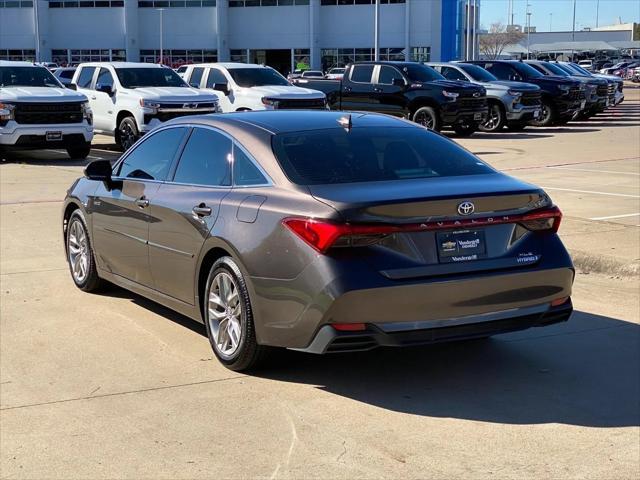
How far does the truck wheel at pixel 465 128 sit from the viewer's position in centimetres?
2539

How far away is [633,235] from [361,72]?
16.5 m

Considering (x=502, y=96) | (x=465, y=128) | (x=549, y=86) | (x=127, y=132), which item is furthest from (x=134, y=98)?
(x=549, y=86)

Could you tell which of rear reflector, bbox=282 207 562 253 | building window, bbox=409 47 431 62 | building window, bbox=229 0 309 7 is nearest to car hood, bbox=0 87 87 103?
rear reflector, bbox=282 207 562 253

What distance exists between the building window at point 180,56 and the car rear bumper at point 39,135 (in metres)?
63.6

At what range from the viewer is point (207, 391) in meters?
5.57

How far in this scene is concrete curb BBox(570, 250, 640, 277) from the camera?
879 cm

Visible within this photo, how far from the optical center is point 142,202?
→ 6.88 metres

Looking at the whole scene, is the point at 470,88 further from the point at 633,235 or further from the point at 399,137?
the point at 399,137

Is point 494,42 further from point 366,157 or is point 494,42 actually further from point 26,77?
point 366,157

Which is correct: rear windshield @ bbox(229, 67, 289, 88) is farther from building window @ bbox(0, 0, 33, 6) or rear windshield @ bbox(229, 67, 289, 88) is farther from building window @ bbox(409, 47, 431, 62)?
building window @ bbox(0, 0, 33, 6)

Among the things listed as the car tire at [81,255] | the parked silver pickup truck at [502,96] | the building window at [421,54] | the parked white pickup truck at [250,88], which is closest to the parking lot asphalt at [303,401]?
the car tire at [81,255]

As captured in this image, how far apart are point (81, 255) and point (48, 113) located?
1131 cm

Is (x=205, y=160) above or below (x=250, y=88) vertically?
below

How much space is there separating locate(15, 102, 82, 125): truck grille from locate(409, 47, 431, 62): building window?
59.3 m
